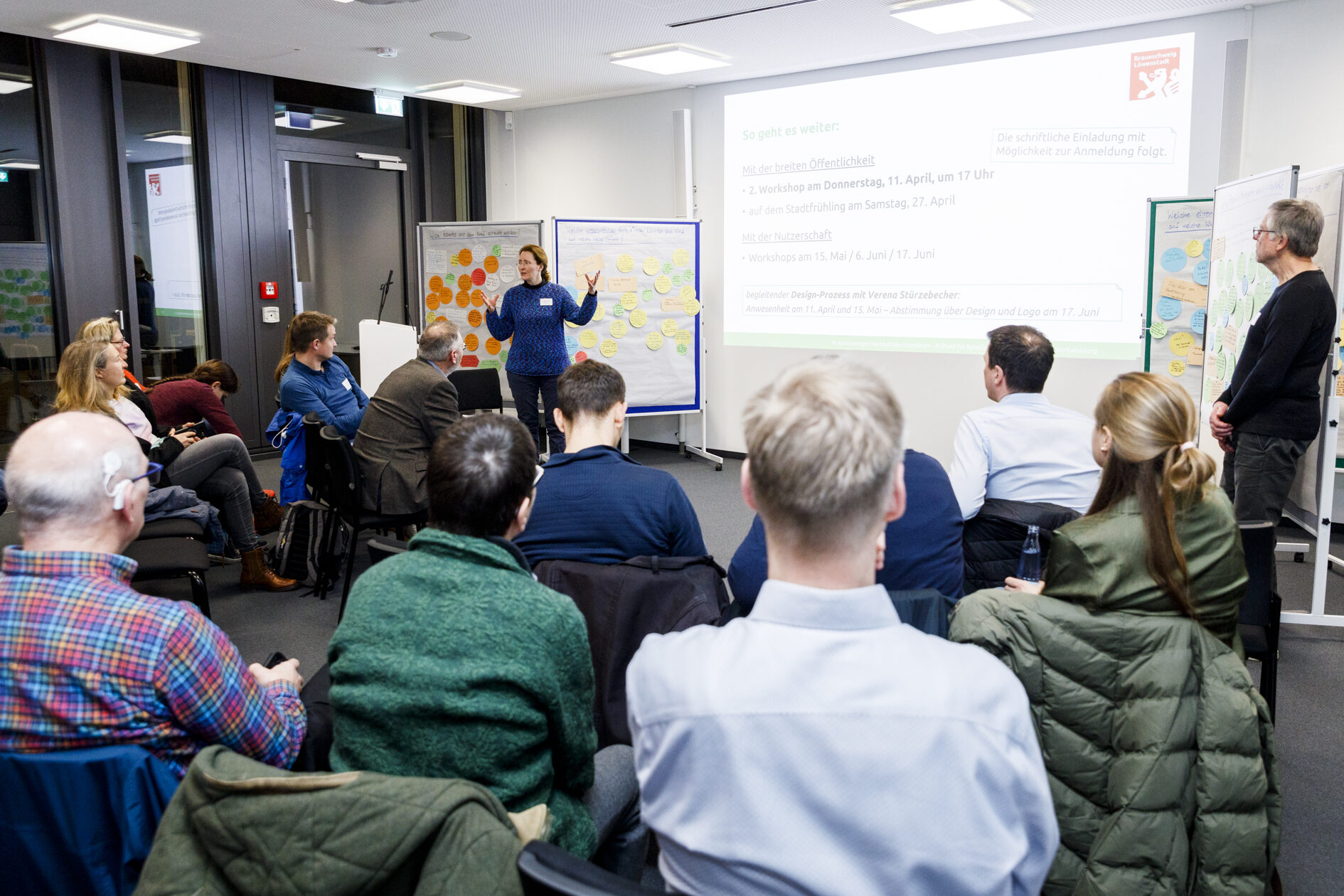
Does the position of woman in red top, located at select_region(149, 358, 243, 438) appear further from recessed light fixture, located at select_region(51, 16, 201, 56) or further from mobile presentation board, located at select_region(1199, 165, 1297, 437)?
mobile presentation board, located at select_region(1199, 165, 1297, 437)

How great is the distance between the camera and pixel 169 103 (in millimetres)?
6645

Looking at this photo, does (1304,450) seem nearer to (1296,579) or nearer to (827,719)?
(1296,579)

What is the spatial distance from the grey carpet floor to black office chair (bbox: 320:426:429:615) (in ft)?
0.91

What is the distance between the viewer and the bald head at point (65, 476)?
1.39m

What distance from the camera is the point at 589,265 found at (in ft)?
22.2

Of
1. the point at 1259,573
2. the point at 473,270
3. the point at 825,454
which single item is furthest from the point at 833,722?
the point at 473,270

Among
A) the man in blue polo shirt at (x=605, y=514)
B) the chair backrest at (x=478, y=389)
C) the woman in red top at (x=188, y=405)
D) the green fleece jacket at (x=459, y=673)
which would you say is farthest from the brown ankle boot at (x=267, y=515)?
the green fleece jacket at (x=459, y=673)

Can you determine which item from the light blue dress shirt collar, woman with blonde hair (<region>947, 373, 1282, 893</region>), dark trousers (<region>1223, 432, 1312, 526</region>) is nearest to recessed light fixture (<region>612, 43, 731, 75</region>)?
dark trousers (<region>1223, 432, 1312, 526</region>)

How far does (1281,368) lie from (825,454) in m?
3.17

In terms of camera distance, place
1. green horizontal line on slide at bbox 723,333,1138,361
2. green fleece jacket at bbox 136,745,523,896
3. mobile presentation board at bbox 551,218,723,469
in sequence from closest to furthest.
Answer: green fleece jacket at bbox 136,745,523,896 → green horizontal line on slide at bbox 723,333,1138,361 → mobile presentation board at bbox 551,218,723,469

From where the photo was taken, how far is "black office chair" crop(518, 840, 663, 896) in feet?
2.88

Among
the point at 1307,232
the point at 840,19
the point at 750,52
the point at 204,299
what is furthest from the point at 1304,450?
the point at 204,299

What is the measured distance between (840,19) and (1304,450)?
10.5ft

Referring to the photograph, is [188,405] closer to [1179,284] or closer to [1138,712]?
[1138,712]
